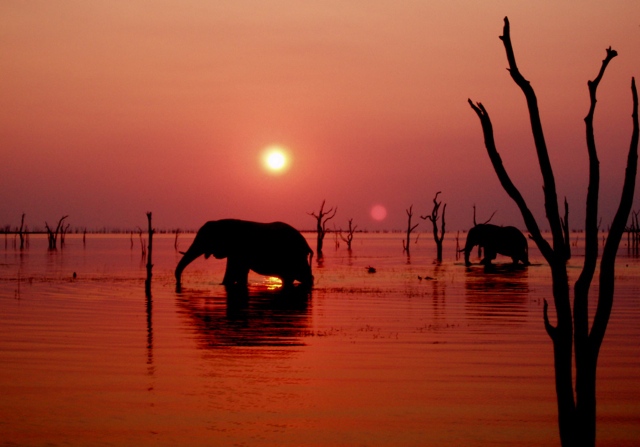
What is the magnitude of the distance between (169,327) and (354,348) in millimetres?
4142

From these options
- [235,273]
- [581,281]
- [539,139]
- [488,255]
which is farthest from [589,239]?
[488,255]

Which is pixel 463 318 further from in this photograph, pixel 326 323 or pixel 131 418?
pixel 131 418

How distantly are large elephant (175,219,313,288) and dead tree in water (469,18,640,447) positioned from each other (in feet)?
73.8

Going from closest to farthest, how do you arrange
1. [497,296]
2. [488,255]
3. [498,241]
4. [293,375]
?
[293,375] < [497,296] < [488,255] < [498,241]

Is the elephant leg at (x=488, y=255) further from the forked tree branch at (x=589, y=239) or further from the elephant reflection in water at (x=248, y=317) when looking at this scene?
the forked tree branch at (x=589, y=239)

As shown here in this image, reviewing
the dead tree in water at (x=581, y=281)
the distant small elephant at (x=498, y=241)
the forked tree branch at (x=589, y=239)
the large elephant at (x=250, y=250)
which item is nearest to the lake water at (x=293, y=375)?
the dead tree in water at (x=581, y=281)

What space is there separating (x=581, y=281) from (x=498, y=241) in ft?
126

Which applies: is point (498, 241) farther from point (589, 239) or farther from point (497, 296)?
point (589, 239)

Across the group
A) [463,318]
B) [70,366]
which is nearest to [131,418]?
[70,366]

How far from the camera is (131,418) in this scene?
8.59 meters

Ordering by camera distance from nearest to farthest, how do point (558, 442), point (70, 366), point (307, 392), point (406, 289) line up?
point (558, 442)
point (307, 392)
point (70, 366)
point (406, 289)

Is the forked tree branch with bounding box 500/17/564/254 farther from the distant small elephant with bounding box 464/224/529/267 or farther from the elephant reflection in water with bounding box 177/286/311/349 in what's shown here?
the distant small elephant with bounding box 464/224/529/267

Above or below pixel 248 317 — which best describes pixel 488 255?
above

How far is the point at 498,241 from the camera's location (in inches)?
1706
